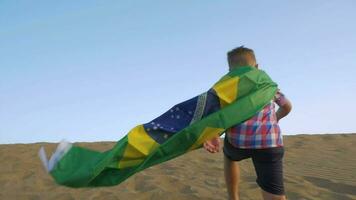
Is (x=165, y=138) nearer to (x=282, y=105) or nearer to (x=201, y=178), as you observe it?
(x=282, y=105)

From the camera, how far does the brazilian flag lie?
3.47 meters

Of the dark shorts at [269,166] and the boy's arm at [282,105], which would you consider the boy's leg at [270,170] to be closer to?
the dark shorts at [269,166]

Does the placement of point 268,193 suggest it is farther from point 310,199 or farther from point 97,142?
point 97,142

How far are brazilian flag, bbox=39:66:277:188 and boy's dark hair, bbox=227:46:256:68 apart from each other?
193mm

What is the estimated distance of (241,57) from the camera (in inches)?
150

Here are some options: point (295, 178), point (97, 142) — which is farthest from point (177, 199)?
point (97, 142)

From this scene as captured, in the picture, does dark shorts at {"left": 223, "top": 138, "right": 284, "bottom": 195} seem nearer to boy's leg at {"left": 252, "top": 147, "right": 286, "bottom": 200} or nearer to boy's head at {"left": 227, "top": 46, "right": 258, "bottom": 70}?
boy's leg at {"left": 252, "top": 147, "right": 286, "bottom": 200}

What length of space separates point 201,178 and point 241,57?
393cm

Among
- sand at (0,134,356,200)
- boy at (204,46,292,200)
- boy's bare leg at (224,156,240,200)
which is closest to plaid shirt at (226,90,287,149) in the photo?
boy at (204,46,292,200)

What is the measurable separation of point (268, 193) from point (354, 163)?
517 cm

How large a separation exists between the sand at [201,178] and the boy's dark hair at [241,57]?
8.92 feet

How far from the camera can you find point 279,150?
148 inches

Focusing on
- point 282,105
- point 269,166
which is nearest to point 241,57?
A: point 282,105

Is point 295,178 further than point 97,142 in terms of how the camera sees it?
No
